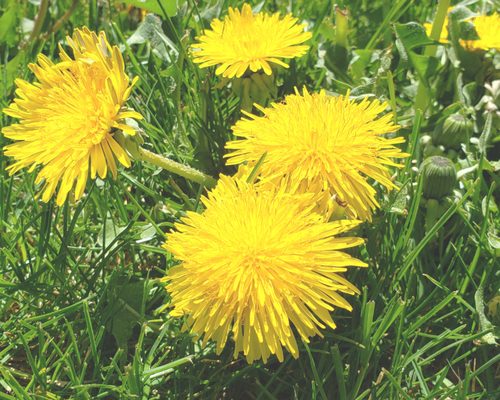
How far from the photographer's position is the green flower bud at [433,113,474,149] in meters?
1.62

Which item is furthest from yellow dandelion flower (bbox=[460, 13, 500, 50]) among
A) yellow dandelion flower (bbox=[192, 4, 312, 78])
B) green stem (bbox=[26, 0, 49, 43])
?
green stem (bbox=[26, 0, 49, 43])

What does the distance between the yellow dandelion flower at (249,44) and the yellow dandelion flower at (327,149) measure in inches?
9.4

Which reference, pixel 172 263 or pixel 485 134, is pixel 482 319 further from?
pixel 172 263

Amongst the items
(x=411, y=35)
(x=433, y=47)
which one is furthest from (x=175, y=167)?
(x=433, y=47)

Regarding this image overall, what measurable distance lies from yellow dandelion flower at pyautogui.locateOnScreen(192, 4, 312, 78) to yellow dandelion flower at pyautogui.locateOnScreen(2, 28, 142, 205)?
30 centimetres

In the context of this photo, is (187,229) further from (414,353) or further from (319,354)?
(414,353)

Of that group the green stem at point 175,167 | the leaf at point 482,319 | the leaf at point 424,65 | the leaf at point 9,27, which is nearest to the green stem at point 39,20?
the leaf at point 9,27

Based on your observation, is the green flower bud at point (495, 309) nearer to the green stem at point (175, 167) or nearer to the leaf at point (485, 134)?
the leaf at point (485, 134)

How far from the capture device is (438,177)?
1431 mm

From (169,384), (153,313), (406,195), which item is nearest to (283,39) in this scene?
(406,195)

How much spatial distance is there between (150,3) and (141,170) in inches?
20.2

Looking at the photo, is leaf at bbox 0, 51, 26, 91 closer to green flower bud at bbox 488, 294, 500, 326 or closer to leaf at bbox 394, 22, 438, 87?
leaf at bbox 394, 22, 438, 87

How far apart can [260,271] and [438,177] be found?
1.66 feet

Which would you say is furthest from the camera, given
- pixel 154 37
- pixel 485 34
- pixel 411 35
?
pixel 154 37
